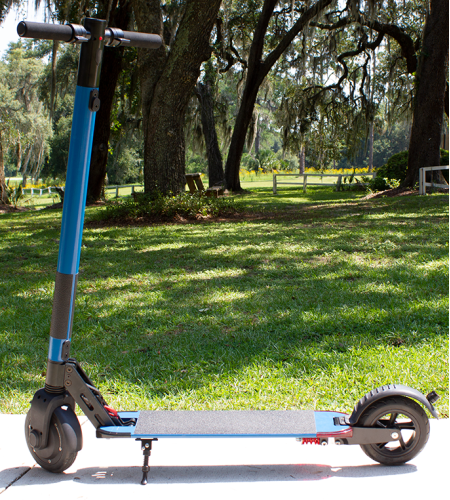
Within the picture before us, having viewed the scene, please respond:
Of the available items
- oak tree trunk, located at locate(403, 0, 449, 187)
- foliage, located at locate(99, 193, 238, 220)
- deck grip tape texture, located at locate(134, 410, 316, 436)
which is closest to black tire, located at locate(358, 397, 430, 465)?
deck grip tape texture, located at locate(134, 410, 316, 436)

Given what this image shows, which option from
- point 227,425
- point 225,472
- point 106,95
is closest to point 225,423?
point 227,425

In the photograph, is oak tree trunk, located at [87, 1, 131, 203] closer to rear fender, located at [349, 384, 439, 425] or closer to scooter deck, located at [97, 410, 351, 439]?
scooter deck, located at [97, 410, 351, 439]

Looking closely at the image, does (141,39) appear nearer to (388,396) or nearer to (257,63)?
(388,396)

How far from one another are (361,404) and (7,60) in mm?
37134

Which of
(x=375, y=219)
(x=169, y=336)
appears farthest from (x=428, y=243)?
(x=169, y=336)

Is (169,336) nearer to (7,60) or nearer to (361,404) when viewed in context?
(361,404)

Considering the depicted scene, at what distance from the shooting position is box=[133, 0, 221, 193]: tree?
929 centimetres

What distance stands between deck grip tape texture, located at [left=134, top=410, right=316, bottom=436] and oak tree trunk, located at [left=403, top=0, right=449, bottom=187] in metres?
12.5

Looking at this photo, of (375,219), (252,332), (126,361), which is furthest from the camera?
(375,219)

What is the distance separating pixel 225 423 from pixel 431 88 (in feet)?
42.3

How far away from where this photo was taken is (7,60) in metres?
33.2

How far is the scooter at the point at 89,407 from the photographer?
1865 millimetres

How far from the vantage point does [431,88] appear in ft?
41.7

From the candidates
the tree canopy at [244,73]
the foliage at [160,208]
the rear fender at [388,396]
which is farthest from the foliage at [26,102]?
the rear fender at [388,396]
